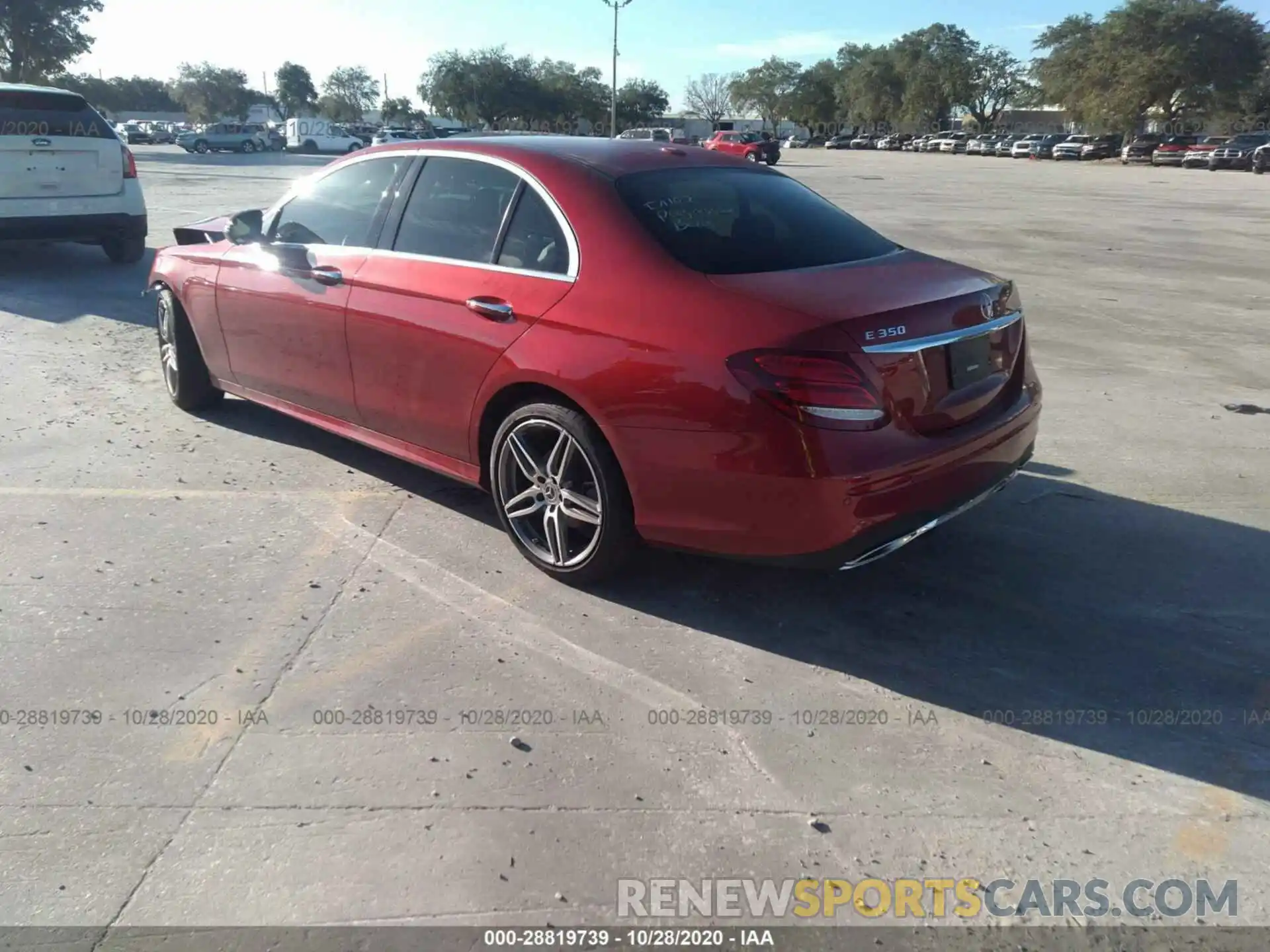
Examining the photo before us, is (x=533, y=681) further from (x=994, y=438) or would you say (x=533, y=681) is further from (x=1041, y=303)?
(x=1041, y=303)

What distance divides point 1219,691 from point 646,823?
77.6 inches

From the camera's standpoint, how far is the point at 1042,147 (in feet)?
219

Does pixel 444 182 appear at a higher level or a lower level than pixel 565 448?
higher

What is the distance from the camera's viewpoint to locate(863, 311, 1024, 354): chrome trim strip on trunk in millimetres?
3375

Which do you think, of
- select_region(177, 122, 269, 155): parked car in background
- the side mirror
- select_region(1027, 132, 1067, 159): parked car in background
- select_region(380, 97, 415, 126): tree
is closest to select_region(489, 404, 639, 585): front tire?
the side mirror

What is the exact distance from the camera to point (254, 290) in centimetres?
519

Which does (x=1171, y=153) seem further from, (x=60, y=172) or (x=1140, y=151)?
(x=60, y=172)

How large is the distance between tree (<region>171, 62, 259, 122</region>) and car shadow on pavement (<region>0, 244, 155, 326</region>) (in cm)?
11390

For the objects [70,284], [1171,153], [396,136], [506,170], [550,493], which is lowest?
[1171,153]

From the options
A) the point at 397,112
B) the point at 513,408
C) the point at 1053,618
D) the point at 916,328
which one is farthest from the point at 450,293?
the point at 397,112

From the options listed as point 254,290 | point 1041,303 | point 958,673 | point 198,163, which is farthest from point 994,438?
point 198,163

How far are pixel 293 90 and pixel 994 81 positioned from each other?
73008mm

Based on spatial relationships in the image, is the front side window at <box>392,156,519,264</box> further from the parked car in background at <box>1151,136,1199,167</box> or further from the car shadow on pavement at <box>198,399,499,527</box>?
the parked car in background at <box>1151,136,1199,167</box>

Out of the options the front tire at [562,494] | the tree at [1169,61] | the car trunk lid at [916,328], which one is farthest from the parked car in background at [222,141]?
the car trunk lid at [916,328]
